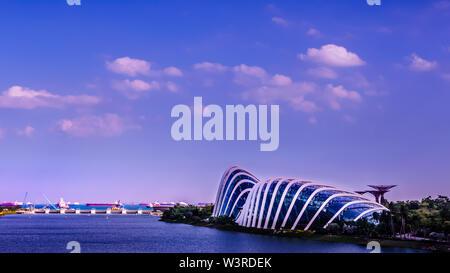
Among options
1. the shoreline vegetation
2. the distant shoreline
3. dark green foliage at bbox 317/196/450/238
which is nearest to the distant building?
the distant shoreline

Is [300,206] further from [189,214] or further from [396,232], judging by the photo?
[189,214]

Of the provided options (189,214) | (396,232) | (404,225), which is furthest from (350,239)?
(189,214)

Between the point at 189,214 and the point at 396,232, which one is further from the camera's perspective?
the point at 189,214

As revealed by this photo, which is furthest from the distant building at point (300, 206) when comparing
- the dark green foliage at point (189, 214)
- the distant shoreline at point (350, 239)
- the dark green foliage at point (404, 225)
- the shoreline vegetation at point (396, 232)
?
the dark green foliage at point (189, 214)

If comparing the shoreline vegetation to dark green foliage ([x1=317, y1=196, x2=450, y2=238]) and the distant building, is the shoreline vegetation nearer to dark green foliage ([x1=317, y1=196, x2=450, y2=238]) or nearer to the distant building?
dark green foliage ([x1=317, y1=196, x2=450, y2=238])

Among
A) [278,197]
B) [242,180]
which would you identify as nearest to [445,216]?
[278,197]

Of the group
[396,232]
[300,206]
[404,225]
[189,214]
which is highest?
[300,206]

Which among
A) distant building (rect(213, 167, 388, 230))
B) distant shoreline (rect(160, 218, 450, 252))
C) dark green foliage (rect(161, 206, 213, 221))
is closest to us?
distant shoreline (rect(160, 218, 450, 252))

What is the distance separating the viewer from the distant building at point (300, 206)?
2559 inches

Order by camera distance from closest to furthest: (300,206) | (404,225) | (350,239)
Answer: (404,225) < (350,239) < (300,206)

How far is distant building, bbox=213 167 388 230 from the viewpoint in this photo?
6500 centimetres

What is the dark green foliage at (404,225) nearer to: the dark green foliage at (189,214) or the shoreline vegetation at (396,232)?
the shoreline vegetation at (396,232)

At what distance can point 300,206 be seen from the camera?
67.8 meters
